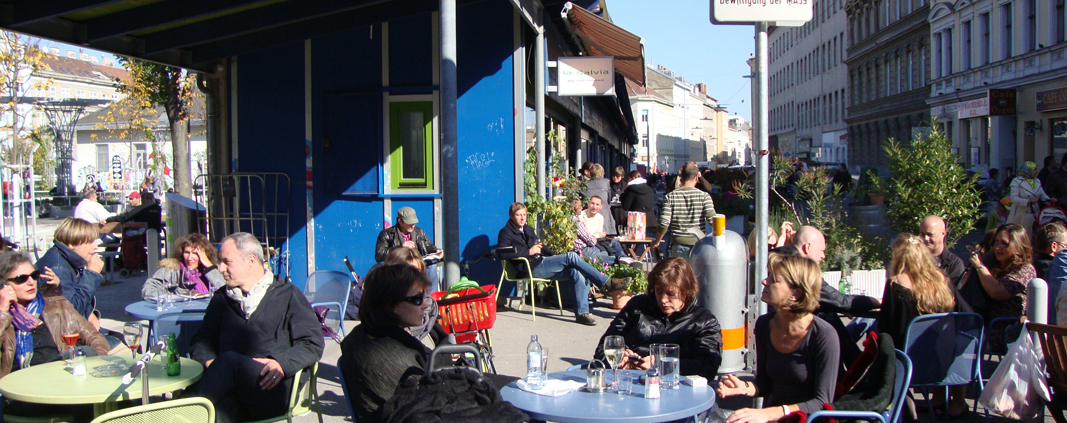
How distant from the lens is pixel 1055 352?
160 inches

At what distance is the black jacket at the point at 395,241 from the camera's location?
8.03 meters

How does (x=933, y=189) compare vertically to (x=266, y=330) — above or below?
above

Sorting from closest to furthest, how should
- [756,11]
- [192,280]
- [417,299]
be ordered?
[417,299] → [756,11] → [192,280]

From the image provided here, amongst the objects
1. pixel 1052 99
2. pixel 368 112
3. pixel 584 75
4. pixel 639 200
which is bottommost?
pixel 639 200

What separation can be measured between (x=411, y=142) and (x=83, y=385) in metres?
5.77

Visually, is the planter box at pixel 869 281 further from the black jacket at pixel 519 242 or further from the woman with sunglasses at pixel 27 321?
the woman with sunglasses at pixel 27 321

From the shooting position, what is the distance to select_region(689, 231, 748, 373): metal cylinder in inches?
210

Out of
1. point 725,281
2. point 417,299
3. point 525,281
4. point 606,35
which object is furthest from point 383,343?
point 606,35

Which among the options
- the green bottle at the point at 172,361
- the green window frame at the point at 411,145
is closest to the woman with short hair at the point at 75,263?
the green bottle at the point at 172,361

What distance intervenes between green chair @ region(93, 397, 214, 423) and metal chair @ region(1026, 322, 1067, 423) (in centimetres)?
403

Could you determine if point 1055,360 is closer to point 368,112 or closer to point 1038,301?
point 1038,301

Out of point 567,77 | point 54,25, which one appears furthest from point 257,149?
point 567,77

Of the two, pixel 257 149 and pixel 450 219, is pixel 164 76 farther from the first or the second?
pixel 450 219

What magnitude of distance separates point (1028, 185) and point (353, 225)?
984cm
